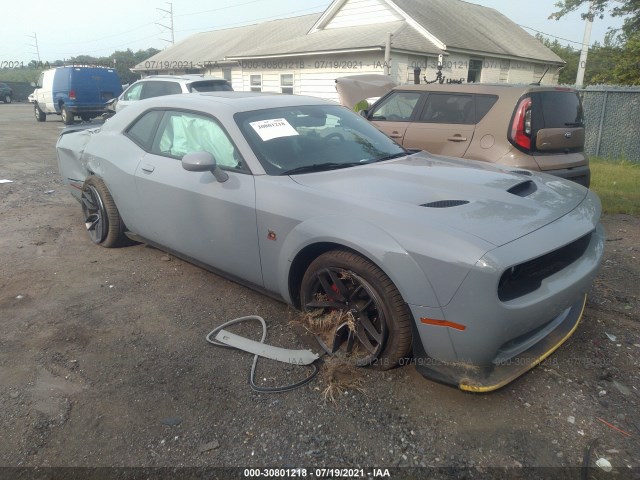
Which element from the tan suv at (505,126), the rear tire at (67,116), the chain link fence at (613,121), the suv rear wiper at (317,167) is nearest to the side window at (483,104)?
the tan suv at (505,126)

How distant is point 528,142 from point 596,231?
2650 mm

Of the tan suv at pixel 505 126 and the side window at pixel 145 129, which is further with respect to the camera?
the tan suv at pixel 505 126

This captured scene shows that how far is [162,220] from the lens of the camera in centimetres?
399

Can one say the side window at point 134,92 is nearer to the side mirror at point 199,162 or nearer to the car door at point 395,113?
the car door at point 395,113

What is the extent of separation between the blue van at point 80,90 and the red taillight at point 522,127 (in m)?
16.9

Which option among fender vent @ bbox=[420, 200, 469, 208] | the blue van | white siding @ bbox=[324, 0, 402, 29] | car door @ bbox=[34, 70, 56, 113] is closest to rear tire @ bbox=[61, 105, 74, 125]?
the blue van

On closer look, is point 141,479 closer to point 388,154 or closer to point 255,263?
point 255,263

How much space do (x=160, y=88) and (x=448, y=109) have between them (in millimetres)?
7633

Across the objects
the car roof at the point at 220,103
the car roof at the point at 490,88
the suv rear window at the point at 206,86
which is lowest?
the car roof at the point at 220,103

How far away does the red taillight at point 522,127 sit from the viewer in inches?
217

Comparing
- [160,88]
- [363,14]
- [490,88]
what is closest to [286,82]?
[363,14]

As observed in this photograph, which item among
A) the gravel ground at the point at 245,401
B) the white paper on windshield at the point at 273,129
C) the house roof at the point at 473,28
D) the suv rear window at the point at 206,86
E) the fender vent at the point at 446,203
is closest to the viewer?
the gravel ground at the point at 245,401

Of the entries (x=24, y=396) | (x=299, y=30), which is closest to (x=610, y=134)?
(x=24, y=396)

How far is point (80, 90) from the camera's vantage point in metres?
18.0
